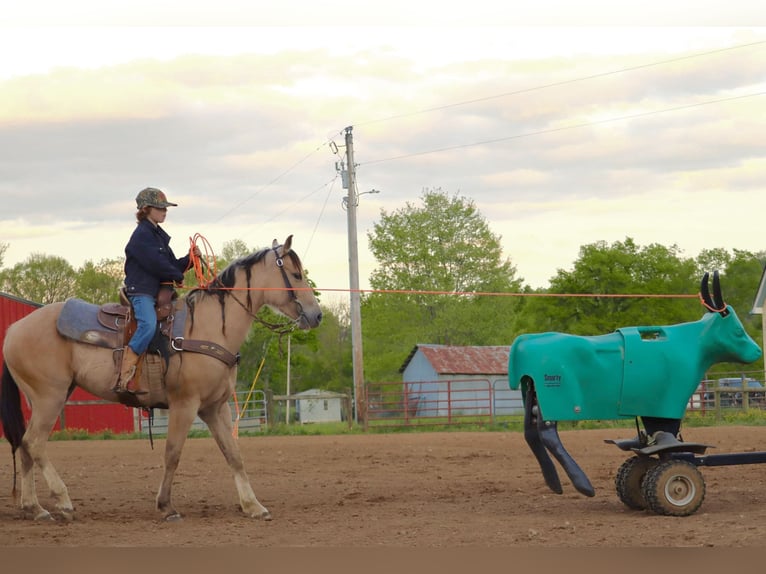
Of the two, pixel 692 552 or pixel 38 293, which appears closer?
pixel 692 552

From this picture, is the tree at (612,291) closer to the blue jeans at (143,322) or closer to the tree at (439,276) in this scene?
the tree at (439,276)

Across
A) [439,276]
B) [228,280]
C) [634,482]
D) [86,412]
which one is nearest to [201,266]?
[228,280]

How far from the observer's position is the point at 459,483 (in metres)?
11.4

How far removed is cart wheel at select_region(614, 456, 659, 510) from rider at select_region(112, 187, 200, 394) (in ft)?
14.7

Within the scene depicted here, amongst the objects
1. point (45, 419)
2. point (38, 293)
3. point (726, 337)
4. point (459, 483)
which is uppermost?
point (38, 293)

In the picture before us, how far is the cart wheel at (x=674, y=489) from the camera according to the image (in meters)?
8.16

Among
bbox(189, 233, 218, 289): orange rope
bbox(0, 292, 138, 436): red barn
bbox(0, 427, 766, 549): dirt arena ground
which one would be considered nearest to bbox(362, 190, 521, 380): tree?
bbox(0, 292, 138, 436): red barn

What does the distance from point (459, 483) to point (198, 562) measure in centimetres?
540

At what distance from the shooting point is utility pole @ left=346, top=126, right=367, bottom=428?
99.8 feet

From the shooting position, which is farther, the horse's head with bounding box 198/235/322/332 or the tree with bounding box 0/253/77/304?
the tree with bounding box 0/253/77/304

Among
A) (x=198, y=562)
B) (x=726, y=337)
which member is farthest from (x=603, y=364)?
(x=198, y=562)

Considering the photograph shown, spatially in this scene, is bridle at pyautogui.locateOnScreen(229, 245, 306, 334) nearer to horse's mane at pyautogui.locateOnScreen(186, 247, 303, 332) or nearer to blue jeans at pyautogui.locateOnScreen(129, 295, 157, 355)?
horse's mane at pyautogui.locateOnScreen(186, 247, 303, 332)

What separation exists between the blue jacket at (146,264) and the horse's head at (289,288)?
2.92 ft

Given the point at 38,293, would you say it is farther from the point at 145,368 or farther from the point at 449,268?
the point at 145,368
